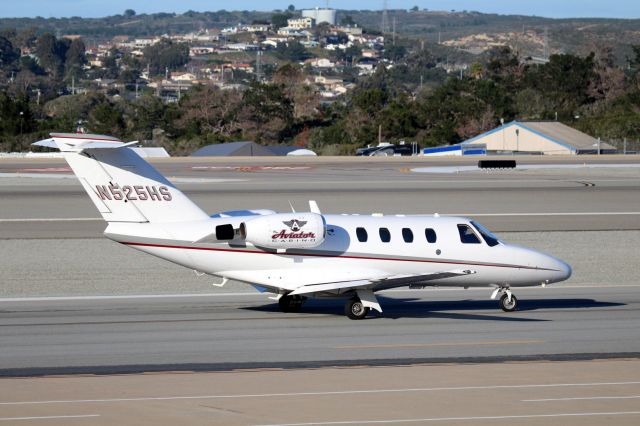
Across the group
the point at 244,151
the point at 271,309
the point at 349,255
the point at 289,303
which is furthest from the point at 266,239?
the point at 244,151

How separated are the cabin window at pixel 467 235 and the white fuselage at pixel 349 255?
0.08 m

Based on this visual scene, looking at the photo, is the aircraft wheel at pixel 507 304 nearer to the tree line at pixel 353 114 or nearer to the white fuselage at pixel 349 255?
the white fuselage at pixel 349 255

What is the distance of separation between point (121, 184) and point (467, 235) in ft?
27.0

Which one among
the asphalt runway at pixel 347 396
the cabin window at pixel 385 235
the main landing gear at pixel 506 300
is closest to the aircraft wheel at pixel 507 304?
the main landing gear at pixel 506 300

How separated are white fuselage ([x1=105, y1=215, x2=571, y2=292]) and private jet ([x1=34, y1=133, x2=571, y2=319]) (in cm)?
2

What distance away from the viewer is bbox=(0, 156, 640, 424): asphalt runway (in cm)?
1681

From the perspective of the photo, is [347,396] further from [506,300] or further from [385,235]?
[506,300]

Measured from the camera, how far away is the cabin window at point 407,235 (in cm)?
2524

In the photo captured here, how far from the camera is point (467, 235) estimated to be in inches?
1023

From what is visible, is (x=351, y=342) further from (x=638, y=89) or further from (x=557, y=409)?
(x=638, y=89)

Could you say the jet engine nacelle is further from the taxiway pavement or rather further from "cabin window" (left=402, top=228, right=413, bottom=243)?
"cabin window" (left=402, top=228, right=413, bottom=243)

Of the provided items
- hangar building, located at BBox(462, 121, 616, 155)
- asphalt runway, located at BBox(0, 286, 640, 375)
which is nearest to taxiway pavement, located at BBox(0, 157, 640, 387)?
asphalt runway, located at BBox(0, 286, 640, 375)

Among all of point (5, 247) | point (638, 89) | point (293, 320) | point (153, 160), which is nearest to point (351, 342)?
point (293, 320)

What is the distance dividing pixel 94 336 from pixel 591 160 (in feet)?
237
